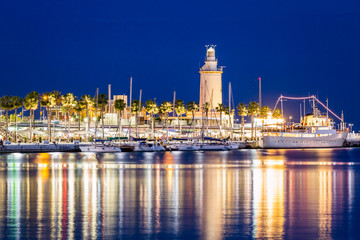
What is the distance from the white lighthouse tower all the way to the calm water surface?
86.8 meters

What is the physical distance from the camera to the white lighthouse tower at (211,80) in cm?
13238

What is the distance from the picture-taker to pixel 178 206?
2830 centimetres

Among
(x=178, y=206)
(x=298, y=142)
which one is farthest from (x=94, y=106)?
(x=178, y=206)

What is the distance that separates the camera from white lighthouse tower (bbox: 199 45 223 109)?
13238 centimetres

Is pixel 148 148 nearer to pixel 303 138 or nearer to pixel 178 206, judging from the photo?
pixel 303 138

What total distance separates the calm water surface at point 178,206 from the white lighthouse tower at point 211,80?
86782 millimetres

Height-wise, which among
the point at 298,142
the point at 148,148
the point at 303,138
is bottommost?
the point at 148,148

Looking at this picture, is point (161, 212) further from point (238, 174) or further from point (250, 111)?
point (250, 111)

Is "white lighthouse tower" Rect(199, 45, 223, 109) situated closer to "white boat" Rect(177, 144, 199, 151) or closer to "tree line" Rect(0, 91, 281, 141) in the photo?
"tree line" Rect(0, 91, 281, 141)

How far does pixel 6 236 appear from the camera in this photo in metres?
20.7

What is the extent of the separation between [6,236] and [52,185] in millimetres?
17612

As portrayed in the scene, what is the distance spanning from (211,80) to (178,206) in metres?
106

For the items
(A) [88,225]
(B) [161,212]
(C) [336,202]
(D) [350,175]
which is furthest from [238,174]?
(A) [88,225]

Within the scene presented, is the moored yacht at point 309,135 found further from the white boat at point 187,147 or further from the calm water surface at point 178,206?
the calm water surface at point 178,206
